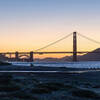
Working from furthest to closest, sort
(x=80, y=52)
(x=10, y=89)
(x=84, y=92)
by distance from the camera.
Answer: (x=80, y=52) < (x=10, y=89) < (x=84, y=92)

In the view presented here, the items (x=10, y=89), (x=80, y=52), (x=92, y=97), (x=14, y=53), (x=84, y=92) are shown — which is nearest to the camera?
(x=92, y=97)

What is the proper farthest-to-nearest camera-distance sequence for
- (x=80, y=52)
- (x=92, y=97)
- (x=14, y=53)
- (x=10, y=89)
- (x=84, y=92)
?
(x=14, y=53)
(x=80, y=52)
(x=10, y=89)
(x=84, y=92)
(x=92, y=97)

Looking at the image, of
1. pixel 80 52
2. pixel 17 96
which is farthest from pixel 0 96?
pixel 80 52

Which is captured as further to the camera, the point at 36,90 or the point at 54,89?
the point at 54,89

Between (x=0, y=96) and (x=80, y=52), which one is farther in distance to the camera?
(x=80, y=52)

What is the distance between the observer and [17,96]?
10812 millimetres

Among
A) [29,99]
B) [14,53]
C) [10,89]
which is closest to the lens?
[29,99]

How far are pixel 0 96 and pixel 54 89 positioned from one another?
359 centimetres

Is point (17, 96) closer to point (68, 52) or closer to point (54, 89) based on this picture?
point (54, 89)

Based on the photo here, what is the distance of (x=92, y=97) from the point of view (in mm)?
10914

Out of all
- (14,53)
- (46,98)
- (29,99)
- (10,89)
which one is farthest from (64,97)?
(14,53)

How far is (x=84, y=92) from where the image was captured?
39.3ft

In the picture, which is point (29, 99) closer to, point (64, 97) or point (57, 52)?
point (64, 97)

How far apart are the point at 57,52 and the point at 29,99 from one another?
82362mm
